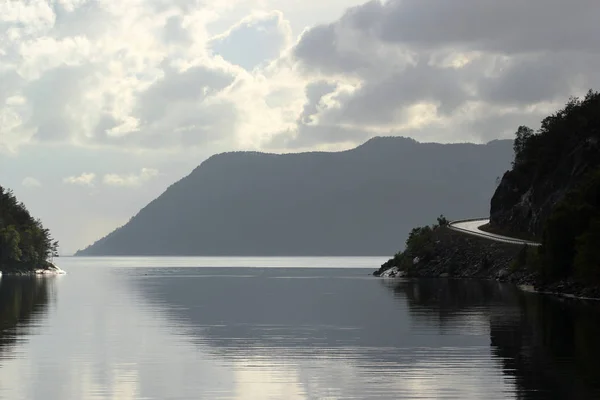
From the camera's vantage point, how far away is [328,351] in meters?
49.1

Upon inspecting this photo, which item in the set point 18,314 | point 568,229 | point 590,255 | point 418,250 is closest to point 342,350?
point 18,314

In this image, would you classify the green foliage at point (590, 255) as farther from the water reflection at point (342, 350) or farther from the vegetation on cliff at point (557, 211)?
the water reflection at point (342, 350)

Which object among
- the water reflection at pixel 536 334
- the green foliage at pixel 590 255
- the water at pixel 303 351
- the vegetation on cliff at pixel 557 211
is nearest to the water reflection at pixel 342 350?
the water at pixel 303 351

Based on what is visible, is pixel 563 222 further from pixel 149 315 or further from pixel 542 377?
pixel 542 377

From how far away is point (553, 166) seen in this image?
180 metres

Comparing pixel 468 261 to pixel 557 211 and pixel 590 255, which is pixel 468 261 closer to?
pixel 557 211

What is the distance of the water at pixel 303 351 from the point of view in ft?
117

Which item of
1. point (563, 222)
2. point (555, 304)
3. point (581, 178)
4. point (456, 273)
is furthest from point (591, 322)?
point (456, 273)

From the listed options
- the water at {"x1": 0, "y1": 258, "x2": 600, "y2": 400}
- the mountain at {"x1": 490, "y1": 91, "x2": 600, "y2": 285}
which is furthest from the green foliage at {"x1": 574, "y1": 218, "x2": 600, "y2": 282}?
the water at {"x1": 0, "y1": 258, "x2": 600, "y2": 400}

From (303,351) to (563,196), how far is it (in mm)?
110410

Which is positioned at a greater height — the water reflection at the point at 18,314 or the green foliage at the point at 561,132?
the green foliage at the point at 561,132

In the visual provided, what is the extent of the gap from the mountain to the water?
14.5 meters

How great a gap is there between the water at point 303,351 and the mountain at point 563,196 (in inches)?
570

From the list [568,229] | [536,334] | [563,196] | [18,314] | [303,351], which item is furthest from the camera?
[563,196]
